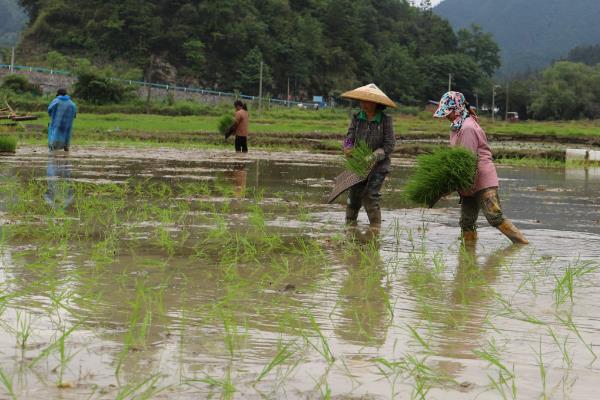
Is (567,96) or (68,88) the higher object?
(567,96)

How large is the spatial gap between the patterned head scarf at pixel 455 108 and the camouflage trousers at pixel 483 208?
606mm

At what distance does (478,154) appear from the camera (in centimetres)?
767

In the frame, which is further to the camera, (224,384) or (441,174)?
(441,174)

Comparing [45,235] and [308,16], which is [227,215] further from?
[308,16]

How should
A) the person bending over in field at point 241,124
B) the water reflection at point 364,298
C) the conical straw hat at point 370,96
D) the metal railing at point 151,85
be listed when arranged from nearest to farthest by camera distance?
the water reflection at point 364,298 → the conical straw hat at point 370,96 → the person bending over in field at point 241,124 → the metal railing at point 151,85

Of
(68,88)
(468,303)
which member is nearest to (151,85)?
(68,88)

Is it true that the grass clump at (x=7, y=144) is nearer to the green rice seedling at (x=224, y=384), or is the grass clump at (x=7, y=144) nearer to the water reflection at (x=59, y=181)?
the water reflection at (x=59, y=181)

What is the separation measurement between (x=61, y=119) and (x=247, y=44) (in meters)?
66.7

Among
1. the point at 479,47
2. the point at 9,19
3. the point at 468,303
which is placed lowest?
the point at 468,303

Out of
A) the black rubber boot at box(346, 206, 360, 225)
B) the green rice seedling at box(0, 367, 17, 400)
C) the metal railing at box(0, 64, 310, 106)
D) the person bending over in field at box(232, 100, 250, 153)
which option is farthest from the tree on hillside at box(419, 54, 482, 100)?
the green rice seedling at box(0, 367, 17, 400)

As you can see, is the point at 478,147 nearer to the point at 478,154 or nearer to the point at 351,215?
the point at 478,154

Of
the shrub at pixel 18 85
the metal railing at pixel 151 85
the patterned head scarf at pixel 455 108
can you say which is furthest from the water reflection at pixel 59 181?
the metal railing at pixel 151 85

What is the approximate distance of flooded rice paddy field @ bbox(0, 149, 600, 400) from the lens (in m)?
3.36

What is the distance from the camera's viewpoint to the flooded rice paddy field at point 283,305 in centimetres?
336
